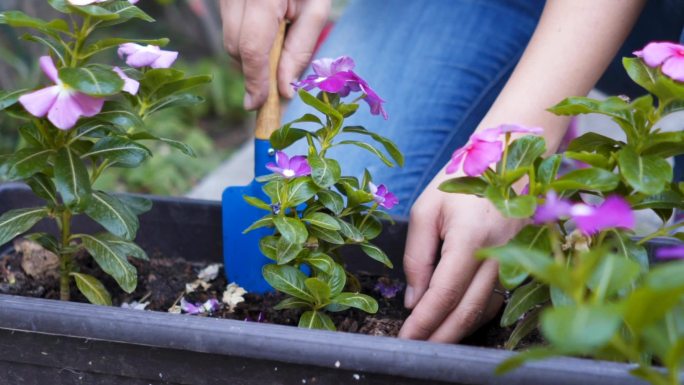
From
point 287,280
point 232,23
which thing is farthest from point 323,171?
point 232,23

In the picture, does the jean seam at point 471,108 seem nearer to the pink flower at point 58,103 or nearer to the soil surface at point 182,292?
the soil surface at point 182,292

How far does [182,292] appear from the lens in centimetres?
136

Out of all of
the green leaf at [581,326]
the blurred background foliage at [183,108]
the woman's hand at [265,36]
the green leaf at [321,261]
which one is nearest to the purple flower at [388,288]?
the green leaf at [321,261]

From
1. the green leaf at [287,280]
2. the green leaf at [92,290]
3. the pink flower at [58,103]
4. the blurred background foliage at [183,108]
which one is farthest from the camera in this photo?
the blurred background foliage at [183,108]

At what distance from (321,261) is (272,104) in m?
0.39

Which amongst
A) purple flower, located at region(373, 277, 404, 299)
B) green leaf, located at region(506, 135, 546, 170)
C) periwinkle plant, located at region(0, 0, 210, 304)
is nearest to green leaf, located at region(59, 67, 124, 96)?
periwinkle plant, located at region(0, 0, 210, 304)

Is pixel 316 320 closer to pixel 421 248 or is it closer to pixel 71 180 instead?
pixel 421 248

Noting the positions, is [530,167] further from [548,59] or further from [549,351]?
[548,59]

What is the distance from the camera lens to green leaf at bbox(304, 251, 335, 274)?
43.6 inches

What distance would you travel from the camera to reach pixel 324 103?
1092mm

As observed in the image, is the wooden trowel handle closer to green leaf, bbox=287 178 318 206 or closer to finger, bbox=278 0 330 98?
finger, bbox=278 0 330 98

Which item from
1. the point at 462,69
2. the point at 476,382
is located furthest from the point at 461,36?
the point at 476,382

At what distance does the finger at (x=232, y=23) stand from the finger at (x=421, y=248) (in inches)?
18.9

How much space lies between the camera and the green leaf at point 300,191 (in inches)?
42.3
